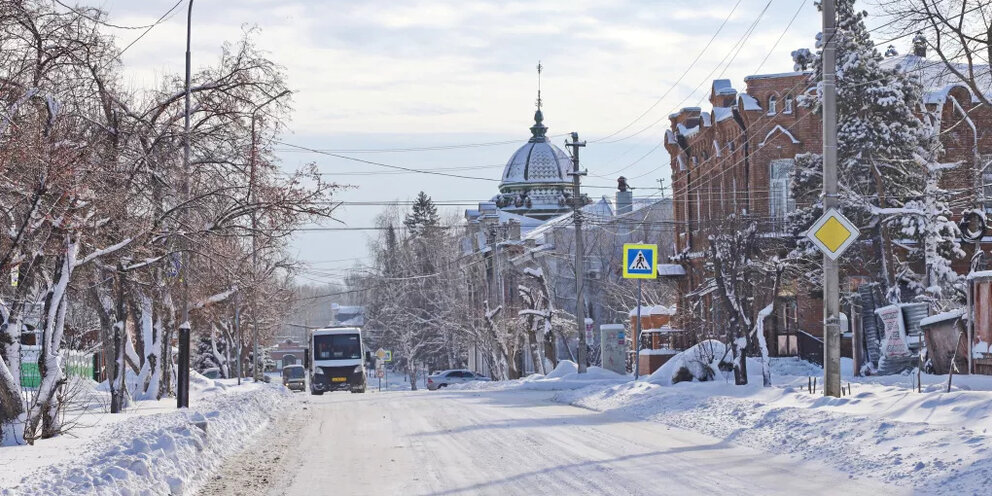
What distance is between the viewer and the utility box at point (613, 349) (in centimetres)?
4259

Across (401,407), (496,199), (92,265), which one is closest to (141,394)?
(401,407)

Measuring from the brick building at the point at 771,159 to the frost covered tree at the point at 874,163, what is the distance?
1220 mm

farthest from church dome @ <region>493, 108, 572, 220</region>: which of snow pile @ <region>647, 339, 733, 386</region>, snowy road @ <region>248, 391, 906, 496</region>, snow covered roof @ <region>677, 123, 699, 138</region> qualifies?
snowy road @ <region>248, 391, 906, 496</region>

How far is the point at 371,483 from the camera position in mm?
12172

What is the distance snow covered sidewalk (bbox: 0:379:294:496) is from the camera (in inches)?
420

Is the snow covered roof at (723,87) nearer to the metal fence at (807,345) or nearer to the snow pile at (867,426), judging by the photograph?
the metal fence at (807,345)

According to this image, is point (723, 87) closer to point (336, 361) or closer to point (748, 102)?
point (748, 102)

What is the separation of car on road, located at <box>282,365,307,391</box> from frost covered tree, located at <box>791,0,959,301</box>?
144 ft

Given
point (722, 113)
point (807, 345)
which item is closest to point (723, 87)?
point (722, 113)

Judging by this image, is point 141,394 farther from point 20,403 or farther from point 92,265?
point 20,403

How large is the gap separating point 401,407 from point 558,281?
5778 centimetres

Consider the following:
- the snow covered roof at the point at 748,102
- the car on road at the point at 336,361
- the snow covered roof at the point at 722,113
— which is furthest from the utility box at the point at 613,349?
the car on road at the point at 336,361

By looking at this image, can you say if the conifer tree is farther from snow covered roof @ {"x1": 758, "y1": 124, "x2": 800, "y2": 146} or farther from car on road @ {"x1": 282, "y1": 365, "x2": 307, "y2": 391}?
snow covered roof @ {"x1": 758, "y1": 124, "x2": 800, "y2": 146}

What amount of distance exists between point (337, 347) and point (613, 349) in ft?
48.4
